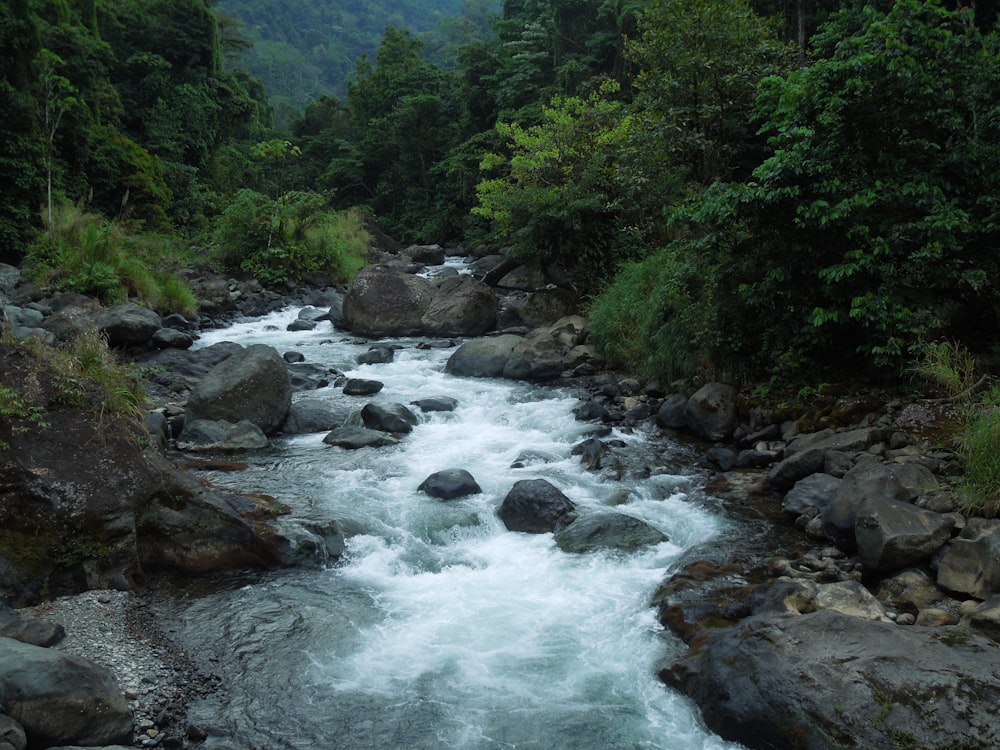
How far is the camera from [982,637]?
509cm

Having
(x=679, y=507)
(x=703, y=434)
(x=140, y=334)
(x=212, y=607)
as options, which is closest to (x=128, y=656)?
(x=212, y=607)

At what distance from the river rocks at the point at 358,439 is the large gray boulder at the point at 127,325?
238 inches

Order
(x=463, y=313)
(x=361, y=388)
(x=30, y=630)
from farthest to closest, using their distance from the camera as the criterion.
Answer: (x=463, y=313) → (x=361, y=388) → (x=30, y=630)

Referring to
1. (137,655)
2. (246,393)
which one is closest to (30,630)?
(137,655)

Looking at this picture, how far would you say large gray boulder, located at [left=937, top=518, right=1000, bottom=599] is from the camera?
588 cm

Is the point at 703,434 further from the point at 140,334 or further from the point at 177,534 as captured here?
the point at 140,334

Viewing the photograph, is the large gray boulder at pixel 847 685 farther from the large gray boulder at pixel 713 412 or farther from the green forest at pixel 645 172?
the large gray boulder at pixel 713 412

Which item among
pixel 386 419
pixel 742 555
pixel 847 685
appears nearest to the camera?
pixel 847 685

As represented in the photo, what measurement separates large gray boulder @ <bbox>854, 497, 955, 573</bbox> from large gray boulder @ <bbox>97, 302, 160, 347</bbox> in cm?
1344

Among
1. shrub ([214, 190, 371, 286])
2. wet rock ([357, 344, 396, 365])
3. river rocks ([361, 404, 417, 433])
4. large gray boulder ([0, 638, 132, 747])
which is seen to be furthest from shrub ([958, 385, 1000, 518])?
shrub ([214, 190, 371, 286])

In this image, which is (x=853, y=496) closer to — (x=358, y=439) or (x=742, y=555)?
(x=742, y=555)

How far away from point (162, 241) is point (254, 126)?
27.4m

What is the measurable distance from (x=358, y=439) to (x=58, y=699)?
673 centimetres

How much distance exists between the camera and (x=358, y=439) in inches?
433
